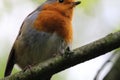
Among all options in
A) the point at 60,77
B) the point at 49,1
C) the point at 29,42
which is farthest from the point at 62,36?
the point at 60,77

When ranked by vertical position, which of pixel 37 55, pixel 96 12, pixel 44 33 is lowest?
pixel 96 12

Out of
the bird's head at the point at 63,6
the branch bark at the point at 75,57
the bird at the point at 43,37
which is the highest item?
the branch bark at the point at 75,57

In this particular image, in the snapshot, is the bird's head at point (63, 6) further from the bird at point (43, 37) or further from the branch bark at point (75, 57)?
the branch bark at point (75, 57)

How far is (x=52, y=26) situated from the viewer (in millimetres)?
3598

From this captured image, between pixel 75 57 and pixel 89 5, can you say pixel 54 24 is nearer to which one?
pixel 75 57

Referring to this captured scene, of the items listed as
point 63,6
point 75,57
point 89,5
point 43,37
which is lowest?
point 89,5

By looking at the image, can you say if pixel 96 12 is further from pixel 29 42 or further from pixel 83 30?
pixel 29 42

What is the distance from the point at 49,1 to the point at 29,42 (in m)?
0.77

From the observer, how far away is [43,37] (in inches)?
140

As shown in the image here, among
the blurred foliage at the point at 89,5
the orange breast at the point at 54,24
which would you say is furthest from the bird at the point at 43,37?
the blurred foliage at the point at 89,5

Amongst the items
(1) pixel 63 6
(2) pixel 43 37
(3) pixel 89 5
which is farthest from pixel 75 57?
(3) pixel 89 5

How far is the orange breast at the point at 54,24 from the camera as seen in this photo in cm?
358

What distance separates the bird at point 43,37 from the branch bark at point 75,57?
104cm

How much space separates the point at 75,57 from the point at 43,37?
1.26m
